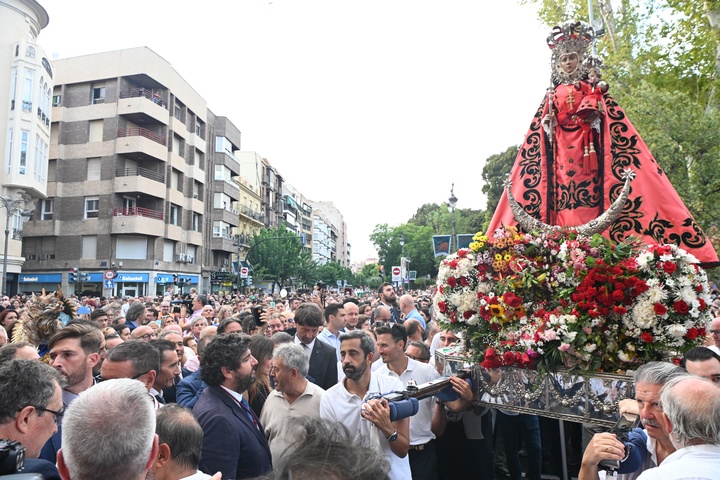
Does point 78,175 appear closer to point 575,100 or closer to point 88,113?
point 88,113

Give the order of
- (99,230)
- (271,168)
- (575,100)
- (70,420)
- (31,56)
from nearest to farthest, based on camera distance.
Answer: (70,420) < (575,100) < (31,56) < (99,230) < (271,168)

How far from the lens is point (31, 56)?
2975 centimetres

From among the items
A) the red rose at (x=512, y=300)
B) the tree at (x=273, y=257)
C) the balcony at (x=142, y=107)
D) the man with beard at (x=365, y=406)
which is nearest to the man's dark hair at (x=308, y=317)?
the man with beard at (x=365, y=406)

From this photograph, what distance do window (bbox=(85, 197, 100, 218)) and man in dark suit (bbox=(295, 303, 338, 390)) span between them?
36.7 m

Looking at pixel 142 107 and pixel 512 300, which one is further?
pixel 142 107

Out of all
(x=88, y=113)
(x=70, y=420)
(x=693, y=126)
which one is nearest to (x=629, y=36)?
(x=693, y=126)

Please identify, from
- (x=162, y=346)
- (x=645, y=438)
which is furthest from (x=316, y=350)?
(x=645, y=438)

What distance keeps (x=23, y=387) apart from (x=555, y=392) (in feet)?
10.2

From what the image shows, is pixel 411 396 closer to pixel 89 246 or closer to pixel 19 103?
pixel 19 103

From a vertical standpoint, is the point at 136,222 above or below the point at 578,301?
above

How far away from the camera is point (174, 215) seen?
42750 millimetres

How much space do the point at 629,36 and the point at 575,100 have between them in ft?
50.9

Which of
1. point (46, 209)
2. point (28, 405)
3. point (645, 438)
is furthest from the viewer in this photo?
point (46, 209)

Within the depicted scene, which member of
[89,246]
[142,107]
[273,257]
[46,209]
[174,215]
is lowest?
[273,257]
